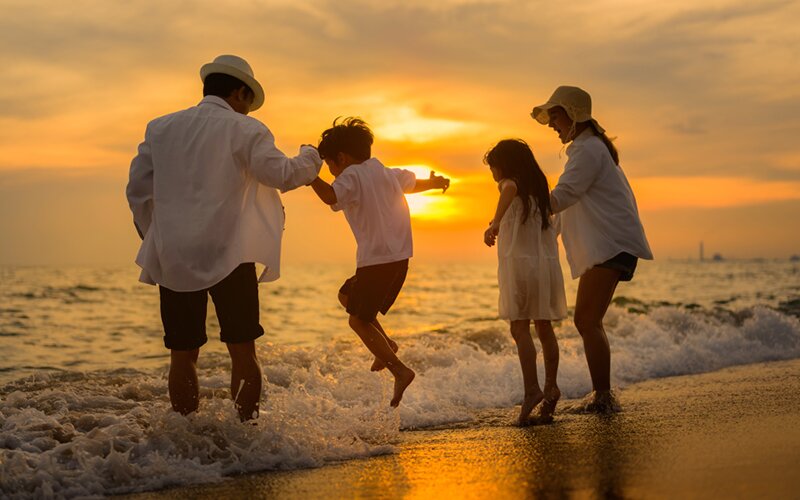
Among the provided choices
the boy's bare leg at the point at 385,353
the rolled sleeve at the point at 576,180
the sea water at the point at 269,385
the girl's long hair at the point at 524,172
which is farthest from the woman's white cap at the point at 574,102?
the sea water at the point at 269,385

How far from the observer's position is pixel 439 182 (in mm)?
6062

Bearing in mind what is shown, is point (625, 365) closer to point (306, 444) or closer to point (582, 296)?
point (582, 296)

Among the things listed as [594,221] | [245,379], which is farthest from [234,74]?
[594,221]

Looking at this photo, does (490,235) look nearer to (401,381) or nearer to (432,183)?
(432,183)

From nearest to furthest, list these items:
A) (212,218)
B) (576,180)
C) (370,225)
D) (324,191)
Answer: (212,218) < (324,191) < (370,225) < (576,180)

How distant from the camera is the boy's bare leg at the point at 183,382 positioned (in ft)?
14.9

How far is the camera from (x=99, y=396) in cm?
689

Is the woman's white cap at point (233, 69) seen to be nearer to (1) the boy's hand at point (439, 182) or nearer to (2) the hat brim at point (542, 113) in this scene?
(1) the boy's hand at point (439, 182)

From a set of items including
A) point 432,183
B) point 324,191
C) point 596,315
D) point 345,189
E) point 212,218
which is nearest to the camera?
point 212,218

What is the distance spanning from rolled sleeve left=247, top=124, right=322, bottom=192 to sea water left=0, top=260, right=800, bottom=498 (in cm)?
129

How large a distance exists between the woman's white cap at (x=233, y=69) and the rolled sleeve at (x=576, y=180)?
2.31 m

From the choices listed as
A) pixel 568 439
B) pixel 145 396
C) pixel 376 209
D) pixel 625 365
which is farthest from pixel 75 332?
pixel 568 439

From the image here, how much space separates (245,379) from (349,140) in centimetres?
195

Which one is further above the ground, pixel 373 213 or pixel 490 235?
pixel 373 213
